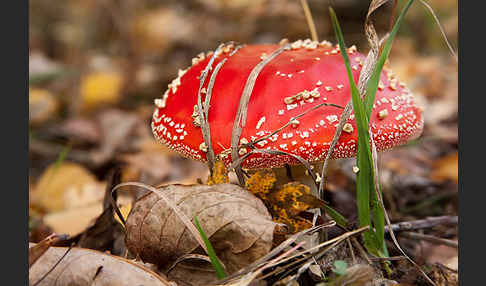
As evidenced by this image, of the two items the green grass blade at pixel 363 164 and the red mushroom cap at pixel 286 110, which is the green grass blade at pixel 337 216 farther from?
the red mushroom cap at pixel 286 110

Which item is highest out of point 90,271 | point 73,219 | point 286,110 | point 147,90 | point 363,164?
point 286,110

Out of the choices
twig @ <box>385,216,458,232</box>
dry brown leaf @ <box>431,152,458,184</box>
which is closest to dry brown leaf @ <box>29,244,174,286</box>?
twig @ <box>385,216,458,232</box>

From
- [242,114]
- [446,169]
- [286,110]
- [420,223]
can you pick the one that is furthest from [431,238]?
[446,169]

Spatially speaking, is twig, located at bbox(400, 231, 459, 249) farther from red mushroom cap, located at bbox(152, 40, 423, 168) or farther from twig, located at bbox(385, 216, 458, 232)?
red mushroom cap, located at bbox(152, 40, 423, 168)

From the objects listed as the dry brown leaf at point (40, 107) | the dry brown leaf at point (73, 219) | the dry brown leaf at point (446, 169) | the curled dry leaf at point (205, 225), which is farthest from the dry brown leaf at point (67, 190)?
the dry brown leaf at point (446, 169)

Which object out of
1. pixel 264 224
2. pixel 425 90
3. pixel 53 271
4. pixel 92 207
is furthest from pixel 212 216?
pixel 425 90

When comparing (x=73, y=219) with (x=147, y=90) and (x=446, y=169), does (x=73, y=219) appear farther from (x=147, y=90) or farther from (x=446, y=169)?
(x=147, y=90)
